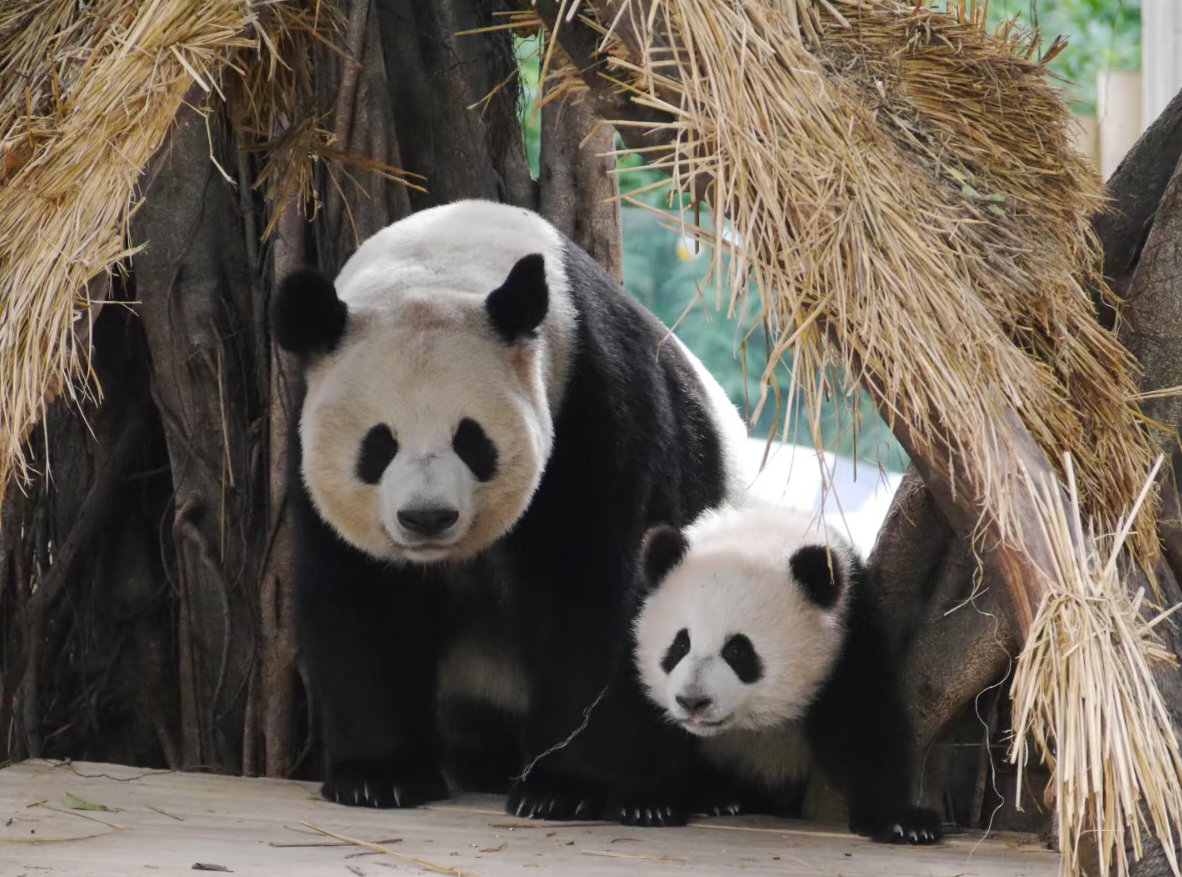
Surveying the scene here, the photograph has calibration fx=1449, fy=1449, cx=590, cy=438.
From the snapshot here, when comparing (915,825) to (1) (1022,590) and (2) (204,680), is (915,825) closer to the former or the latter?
(1) (1022,590)

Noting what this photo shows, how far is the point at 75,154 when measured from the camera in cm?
398

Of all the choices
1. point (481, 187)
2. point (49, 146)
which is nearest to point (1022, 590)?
point (49, 146)

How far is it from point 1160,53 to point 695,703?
33.7ft

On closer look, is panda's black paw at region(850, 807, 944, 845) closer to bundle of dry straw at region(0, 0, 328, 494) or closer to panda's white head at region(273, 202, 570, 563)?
panda's white head at region(273, 202, 570, 563)

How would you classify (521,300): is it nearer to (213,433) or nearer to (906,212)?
(906,212)

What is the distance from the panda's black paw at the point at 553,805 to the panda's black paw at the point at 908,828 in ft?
2.71

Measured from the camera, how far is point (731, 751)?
4586mm

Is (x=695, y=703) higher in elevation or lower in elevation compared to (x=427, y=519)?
lower

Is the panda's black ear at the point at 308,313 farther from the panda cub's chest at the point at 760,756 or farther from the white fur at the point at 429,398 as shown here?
the panda cub's chest at the point at 760,756

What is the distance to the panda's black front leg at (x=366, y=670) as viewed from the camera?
14.9 feet

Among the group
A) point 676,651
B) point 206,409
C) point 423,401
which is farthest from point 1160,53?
point 423,401

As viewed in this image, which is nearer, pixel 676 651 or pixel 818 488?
pixel 676 651

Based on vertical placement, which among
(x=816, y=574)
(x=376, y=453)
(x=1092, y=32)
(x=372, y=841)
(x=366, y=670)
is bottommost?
(x=372, y=841)

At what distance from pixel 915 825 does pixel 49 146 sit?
304cm
